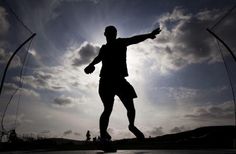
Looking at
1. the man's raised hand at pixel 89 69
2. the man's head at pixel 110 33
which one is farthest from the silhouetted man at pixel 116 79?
the man's raised hand at pixel 89 69

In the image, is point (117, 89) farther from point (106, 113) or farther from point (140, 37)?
point (140, 37)

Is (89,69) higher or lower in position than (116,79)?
higher

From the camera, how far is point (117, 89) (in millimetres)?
6898

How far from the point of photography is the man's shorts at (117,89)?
6.88 meters

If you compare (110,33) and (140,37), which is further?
(110,33)

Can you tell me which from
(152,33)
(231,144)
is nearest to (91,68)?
(152,33)

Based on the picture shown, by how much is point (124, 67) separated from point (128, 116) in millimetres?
Answer: 1132

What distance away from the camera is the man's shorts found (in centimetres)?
688

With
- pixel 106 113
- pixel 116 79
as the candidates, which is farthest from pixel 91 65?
pixel 106 113

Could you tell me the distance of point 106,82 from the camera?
6.92 m

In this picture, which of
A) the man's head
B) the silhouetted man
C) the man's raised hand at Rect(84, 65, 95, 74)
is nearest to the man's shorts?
the silhouetted man

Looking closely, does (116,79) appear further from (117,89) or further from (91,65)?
(91,65)

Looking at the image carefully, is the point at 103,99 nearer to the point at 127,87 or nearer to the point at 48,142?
the point at 127,87

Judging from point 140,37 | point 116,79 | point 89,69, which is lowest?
point 116,79
